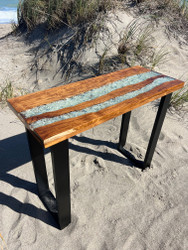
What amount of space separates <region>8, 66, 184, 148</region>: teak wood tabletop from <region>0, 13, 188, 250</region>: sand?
92cm

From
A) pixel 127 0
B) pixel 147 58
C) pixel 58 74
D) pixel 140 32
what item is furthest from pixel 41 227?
pixel 127 0

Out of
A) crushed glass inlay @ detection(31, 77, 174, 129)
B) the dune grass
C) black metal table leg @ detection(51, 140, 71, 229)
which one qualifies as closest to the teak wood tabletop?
crushed glass inlay @ detection(31, 77, 174, 129)

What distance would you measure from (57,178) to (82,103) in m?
0.50

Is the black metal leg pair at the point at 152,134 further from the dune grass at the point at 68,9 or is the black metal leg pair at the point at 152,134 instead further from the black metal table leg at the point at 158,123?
the dune grass at the point at 68,9

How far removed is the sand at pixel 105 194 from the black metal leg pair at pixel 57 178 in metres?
0.08

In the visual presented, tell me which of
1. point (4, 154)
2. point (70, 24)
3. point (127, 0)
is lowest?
point (4, 154)

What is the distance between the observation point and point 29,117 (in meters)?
1.08

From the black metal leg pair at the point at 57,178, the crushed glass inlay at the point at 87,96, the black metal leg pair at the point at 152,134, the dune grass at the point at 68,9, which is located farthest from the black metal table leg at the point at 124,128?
the dune grass at the point at 68,9

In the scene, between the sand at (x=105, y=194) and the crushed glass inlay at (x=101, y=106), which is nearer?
the crushed glass inlay at (x=101, y=106)

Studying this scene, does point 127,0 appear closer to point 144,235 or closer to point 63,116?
point 63,116

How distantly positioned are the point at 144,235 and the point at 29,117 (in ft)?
4.12

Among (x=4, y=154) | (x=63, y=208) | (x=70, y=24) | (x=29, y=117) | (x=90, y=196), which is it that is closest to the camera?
(x=29, y=117)

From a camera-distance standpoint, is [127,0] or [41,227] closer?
[41,227]

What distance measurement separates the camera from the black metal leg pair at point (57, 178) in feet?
3.67
